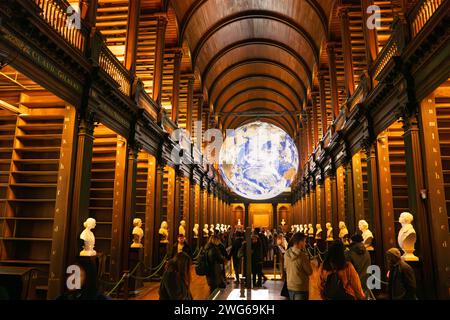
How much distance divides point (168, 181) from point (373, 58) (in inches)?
312

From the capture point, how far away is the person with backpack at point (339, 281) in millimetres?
3141

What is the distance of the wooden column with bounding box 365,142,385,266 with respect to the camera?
321 inches

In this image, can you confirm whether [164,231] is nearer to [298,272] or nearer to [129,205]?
[129,205]

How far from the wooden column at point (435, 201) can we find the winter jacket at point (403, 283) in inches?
86.4

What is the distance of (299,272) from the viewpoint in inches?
174

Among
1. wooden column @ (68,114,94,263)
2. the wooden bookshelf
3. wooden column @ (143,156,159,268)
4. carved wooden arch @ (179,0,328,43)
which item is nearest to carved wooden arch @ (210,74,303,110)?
carved wooden arch @ (179,0,328,43)

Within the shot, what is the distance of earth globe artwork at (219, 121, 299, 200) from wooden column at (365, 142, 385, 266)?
12883 mm

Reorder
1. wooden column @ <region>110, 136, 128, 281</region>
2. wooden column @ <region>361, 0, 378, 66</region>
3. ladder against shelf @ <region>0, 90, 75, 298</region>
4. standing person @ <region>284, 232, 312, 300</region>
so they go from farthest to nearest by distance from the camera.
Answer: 1. wooden column @ <region>361, 0, 378, 66</region>
2. wooden column @ <region>110, 136, 128, 281</region>
3. ladder against shelf @ <region>0, 90, 75, 298</region>
4. standing person @ <region>284, 232, 312, 300</region>

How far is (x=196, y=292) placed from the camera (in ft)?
28.2

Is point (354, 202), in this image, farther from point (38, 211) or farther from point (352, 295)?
point (38, 211)

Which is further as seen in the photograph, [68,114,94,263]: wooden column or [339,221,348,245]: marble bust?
[339,221,348,245]: marble bust

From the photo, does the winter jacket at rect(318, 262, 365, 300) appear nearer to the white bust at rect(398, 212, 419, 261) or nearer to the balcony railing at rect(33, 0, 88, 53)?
the white bust at rect(398, 212, 419, 261)
